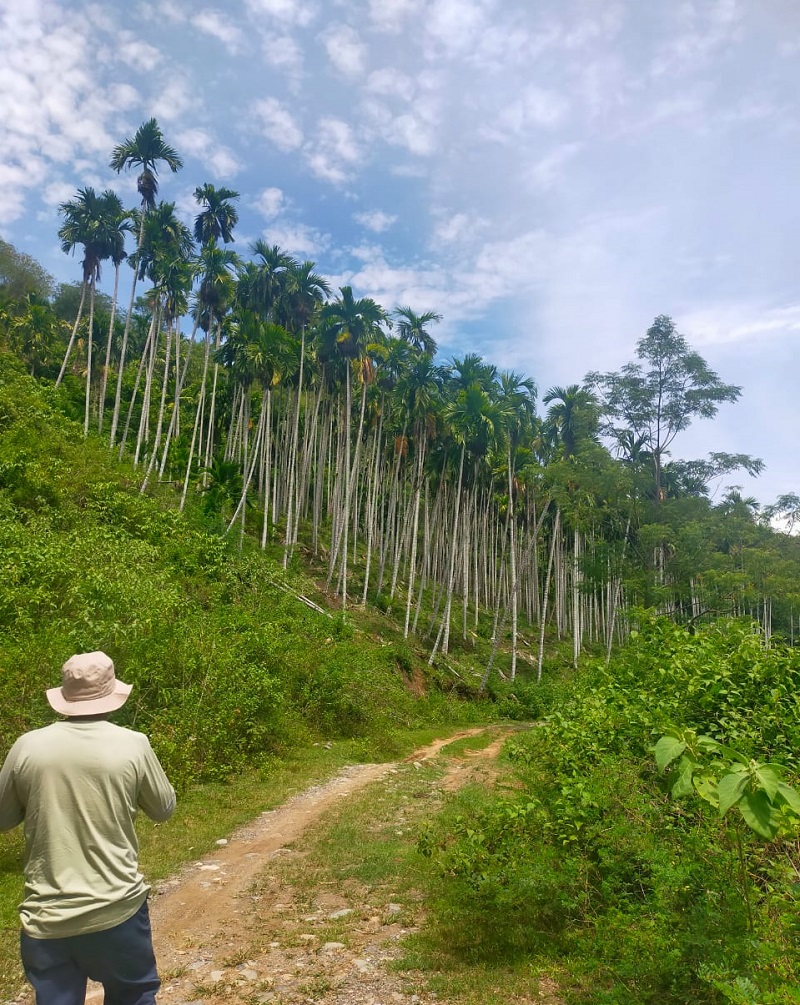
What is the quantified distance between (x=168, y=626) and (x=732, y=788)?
34.6 ft

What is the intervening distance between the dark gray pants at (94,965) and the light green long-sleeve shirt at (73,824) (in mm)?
53

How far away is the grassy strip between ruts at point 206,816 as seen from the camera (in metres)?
5.24

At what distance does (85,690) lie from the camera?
2.81 meters

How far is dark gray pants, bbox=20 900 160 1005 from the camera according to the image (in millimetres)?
2523

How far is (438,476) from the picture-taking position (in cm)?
3484

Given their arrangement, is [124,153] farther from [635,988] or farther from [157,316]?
A: [635,988]

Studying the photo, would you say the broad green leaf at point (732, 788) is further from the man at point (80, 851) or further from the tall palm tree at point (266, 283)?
the tall palm tree at point (266, 283)

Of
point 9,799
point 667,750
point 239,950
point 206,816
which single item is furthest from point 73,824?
point 206,816

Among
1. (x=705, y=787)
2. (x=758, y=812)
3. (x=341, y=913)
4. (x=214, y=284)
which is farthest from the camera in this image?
(x=214, y=284)

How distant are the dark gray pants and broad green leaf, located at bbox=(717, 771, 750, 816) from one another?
2.54m

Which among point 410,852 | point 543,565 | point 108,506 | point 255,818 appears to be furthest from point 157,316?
point 543,565

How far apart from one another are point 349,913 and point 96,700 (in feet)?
13.6

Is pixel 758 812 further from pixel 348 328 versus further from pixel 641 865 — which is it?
pixel 348 328

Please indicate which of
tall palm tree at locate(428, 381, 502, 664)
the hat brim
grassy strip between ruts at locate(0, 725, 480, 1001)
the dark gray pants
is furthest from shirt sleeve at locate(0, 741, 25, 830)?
tall palm tree at locate(428, 381, 502, 664)
